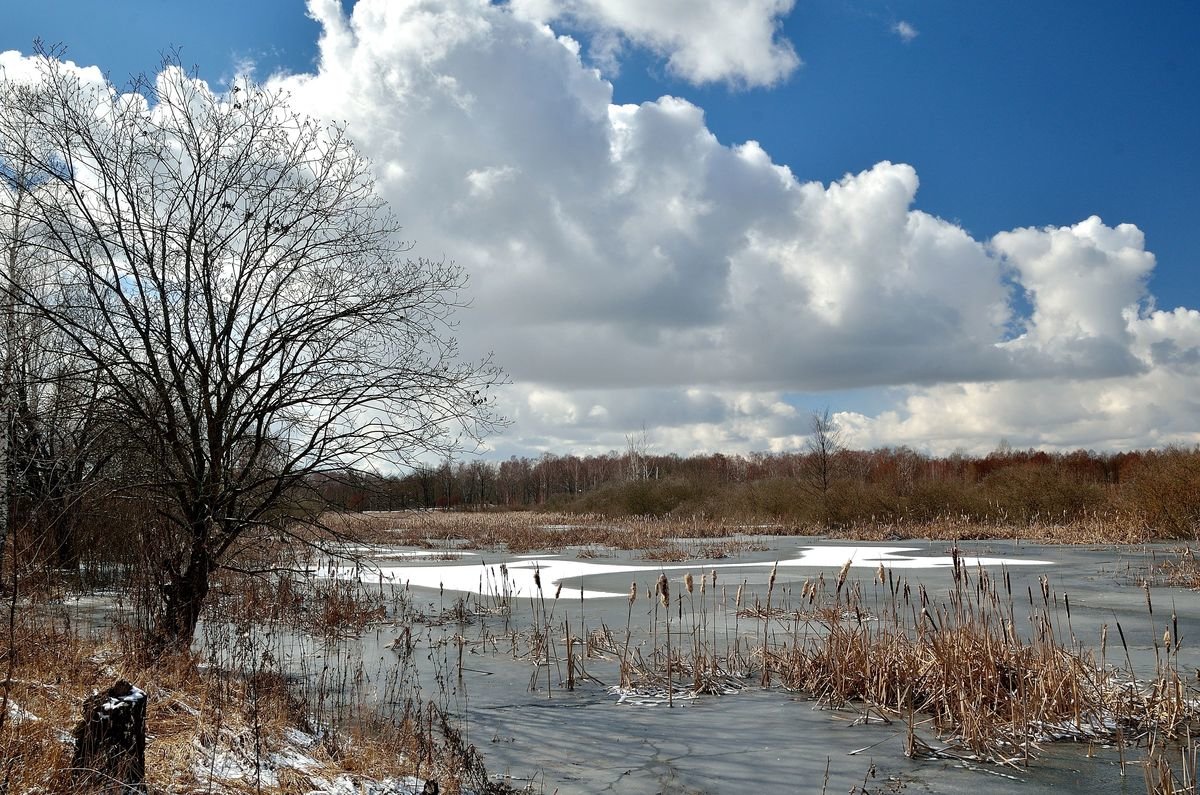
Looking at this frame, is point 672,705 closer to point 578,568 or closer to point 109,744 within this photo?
point 109,744

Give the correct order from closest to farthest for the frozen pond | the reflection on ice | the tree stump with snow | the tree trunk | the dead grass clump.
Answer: the tree stump with snow
the frozen pond
the dead grass clump
the tree trunk
the reflection on ice

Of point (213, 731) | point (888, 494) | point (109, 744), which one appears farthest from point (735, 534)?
point (109, 744)

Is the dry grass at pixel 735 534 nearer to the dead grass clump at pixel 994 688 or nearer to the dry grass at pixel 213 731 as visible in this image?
the dry grass at pixel 213 731

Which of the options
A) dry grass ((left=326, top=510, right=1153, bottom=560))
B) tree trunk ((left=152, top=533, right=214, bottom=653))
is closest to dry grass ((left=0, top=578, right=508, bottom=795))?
tree trunk ((left=152, top=533, right=214, bottom=653))

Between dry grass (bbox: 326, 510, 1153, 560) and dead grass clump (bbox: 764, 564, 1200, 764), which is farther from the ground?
dead grass clump (bbox: 764, 564, 1200, 764)

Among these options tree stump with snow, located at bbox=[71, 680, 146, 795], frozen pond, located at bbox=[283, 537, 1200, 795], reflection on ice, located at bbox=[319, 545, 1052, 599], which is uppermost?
tree stump with snow, located at bbox=[71, 680, 146, 795]

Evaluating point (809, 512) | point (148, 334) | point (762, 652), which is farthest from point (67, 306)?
point (809, 512)

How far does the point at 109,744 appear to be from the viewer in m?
3.73

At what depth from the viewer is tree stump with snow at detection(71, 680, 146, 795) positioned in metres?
3.69

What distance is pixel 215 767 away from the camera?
15.5 ft

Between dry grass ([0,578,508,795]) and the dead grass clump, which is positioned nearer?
dry grass ([0,578,508,795])

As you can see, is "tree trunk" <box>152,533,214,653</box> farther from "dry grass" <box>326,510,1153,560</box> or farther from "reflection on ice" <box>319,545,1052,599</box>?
"dry grass" <box>326,510,1153,560</box>

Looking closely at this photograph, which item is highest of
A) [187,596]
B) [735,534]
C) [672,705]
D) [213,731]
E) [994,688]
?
[187,596]

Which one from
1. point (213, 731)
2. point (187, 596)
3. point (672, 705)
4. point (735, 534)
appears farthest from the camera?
point (735, 534)
